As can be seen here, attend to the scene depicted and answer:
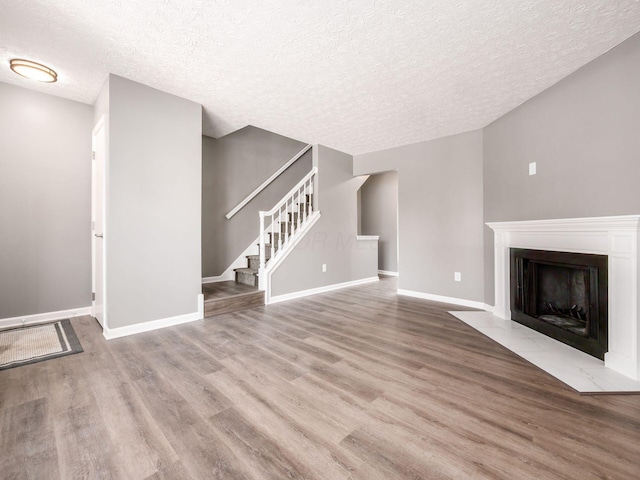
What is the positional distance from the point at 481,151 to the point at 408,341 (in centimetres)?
269

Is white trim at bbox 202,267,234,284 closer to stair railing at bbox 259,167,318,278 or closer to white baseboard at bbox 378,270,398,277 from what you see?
stair railing at bbox 259,167,318,278

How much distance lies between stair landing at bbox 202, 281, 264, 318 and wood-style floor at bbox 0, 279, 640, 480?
747mm

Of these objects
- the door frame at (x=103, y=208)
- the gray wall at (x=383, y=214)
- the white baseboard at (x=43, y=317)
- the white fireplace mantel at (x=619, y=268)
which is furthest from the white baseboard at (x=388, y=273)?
the white baseboard at (x=43, y=317)

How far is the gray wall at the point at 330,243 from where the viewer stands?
4.03 metres

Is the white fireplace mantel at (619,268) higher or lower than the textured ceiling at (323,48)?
lower

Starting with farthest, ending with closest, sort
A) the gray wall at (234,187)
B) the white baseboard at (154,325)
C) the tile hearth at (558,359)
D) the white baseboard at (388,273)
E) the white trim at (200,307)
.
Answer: the white baseboard at (388,273)
the gray wall at (234,187)
the white trim at (200,307)
the white baseboard at (154,325)
the tile hearth at (558,359)

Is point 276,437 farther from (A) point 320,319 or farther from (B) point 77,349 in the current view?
(B) point 77,349

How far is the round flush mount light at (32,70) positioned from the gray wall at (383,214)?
5766mm

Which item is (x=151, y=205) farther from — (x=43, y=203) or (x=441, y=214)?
(x=441, y=214)

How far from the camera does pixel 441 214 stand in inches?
153

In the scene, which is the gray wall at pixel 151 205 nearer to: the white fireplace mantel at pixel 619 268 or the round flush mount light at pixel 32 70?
the round flush mount light at pixel 32 70

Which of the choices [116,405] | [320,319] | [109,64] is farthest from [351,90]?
[116,405]

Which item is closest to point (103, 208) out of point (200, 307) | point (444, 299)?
point (200, 307)

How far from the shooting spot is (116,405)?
1.49 m
